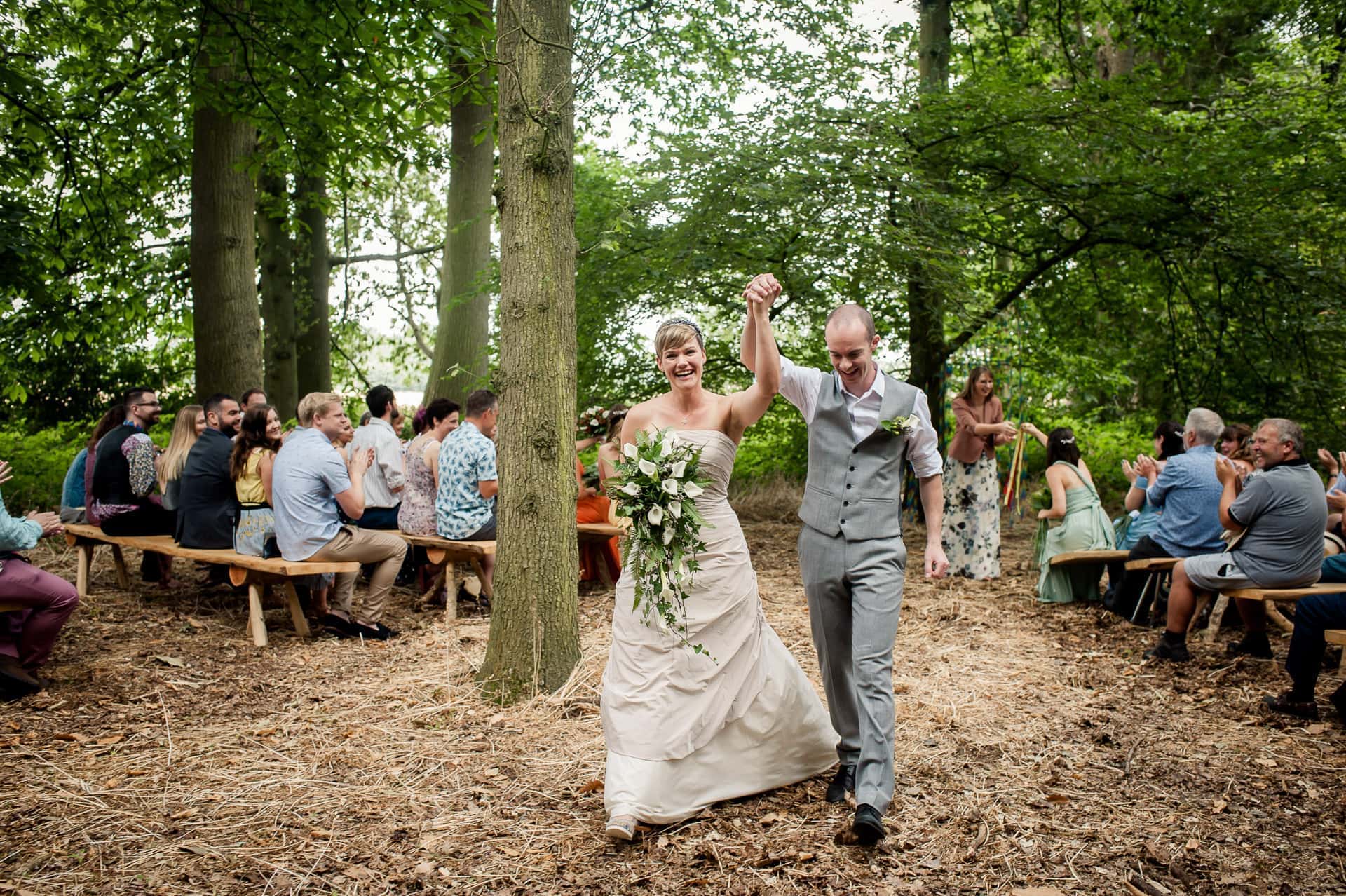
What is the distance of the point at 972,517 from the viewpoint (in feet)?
32.4

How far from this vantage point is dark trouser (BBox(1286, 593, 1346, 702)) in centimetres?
555

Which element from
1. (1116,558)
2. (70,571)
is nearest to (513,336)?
(1116,558)

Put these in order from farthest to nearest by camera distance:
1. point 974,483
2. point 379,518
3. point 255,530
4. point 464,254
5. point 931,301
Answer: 1. point 464,254
2. point 931,301
3. point 974,483
4. point 379,518
5. point 255,530

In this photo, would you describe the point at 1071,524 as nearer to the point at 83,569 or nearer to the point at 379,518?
the point at 379,518

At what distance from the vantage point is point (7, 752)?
16.4 ft

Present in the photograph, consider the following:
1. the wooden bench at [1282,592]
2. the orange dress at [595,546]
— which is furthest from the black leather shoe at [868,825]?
the orange dress at [595,546]

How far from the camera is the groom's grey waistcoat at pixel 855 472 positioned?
416 centimetres

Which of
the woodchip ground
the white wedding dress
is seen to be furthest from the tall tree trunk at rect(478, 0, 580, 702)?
the white wedding dress

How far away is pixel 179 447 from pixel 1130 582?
327 inches

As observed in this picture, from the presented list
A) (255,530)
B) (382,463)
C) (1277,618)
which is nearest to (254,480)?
(255,530)

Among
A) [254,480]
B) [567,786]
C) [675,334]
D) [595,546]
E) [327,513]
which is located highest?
[675,334]

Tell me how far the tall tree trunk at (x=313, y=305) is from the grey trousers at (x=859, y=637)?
12.5 metres

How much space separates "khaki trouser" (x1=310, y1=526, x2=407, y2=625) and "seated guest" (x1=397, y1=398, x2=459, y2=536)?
4.00 ft

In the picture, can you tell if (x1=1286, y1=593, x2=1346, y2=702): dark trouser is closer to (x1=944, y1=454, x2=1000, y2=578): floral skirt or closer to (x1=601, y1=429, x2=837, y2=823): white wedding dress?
(x1=601, y1=429, x2=837, y2=823): white wedding dress
